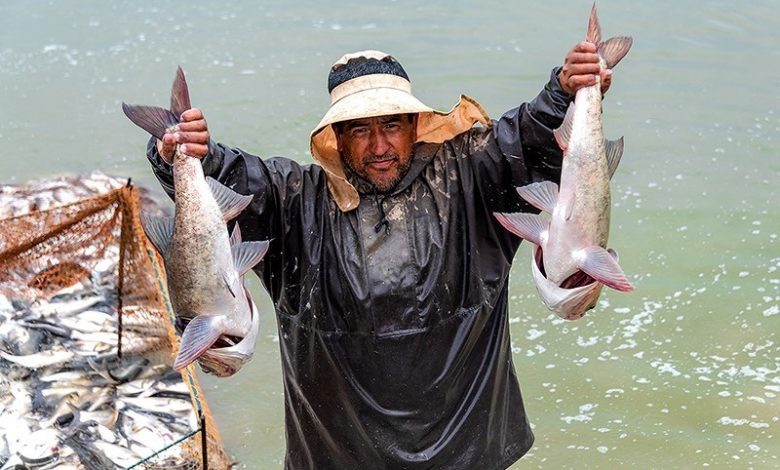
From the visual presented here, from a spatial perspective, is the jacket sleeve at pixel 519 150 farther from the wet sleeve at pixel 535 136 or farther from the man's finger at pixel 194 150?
the man's finger at pixel 194 150

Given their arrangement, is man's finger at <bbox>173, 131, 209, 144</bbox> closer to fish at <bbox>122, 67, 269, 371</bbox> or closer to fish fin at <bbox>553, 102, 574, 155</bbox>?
fish at <bbox>122, 67, 269, 371</bbox>

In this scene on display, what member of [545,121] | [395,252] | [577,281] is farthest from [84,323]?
[577,281]

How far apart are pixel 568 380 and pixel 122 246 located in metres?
2.97

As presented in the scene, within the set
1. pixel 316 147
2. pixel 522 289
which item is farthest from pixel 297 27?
pixel 316 147

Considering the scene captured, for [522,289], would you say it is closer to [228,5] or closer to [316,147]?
[316,147]

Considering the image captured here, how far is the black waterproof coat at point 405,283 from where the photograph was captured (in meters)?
3.56

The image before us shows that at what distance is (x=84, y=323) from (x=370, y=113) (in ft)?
12.5

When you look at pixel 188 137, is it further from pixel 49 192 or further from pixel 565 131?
pixel 49 192

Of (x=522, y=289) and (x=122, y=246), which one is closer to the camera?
(x=122, y=246)

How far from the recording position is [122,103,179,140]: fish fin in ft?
10.2

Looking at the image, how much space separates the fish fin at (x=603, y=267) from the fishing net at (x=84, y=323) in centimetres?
287

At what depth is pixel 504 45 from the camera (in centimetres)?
1205

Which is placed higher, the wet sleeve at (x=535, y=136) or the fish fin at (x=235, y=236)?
the wet sleeve at (x=535, y=136)

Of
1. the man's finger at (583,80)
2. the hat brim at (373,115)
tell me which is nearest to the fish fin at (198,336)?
the hat brim at (373,115)
